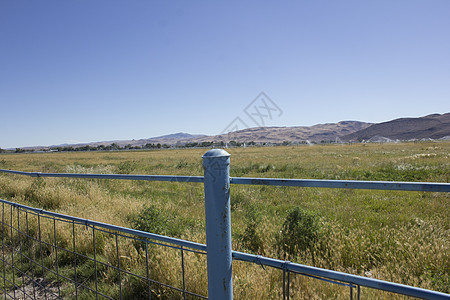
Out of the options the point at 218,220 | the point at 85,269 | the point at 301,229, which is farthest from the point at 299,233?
the point at 218,220

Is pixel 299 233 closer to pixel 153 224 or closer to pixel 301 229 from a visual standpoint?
pixel 301 229

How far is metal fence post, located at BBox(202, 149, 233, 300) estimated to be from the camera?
1.24 m

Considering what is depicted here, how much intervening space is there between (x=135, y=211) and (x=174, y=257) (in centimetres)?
324

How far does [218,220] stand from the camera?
127 centimetres

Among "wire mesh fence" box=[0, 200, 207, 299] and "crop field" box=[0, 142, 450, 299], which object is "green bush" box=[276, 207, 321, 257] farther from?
"wire mesh fence" box=[0, 200, 207, 299]

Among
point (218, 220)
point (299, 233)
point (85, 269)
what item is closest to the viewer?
point (218, 220)

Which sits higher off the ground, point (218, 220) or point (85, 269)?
point (218, 220)

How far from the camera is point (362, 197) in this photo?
866 centimetres

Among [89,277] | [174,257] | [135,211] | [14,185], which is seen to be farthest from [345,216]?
[14,185]

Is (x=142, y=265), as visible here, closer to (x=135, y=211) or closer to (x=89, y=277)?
(x=89, y=277)

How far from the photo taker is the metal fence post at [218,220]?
1235mm

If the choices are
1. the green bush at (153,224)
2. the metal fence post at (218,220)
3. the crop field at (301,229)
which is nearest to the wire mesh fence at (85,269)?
the crop field at (301,229)

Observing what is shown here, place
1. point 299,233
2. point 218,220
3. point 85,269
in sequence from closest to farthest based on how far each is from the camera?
point 218,220 < point 85,269 < point 299,233

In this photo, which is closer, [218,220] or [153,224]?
[218,220]
